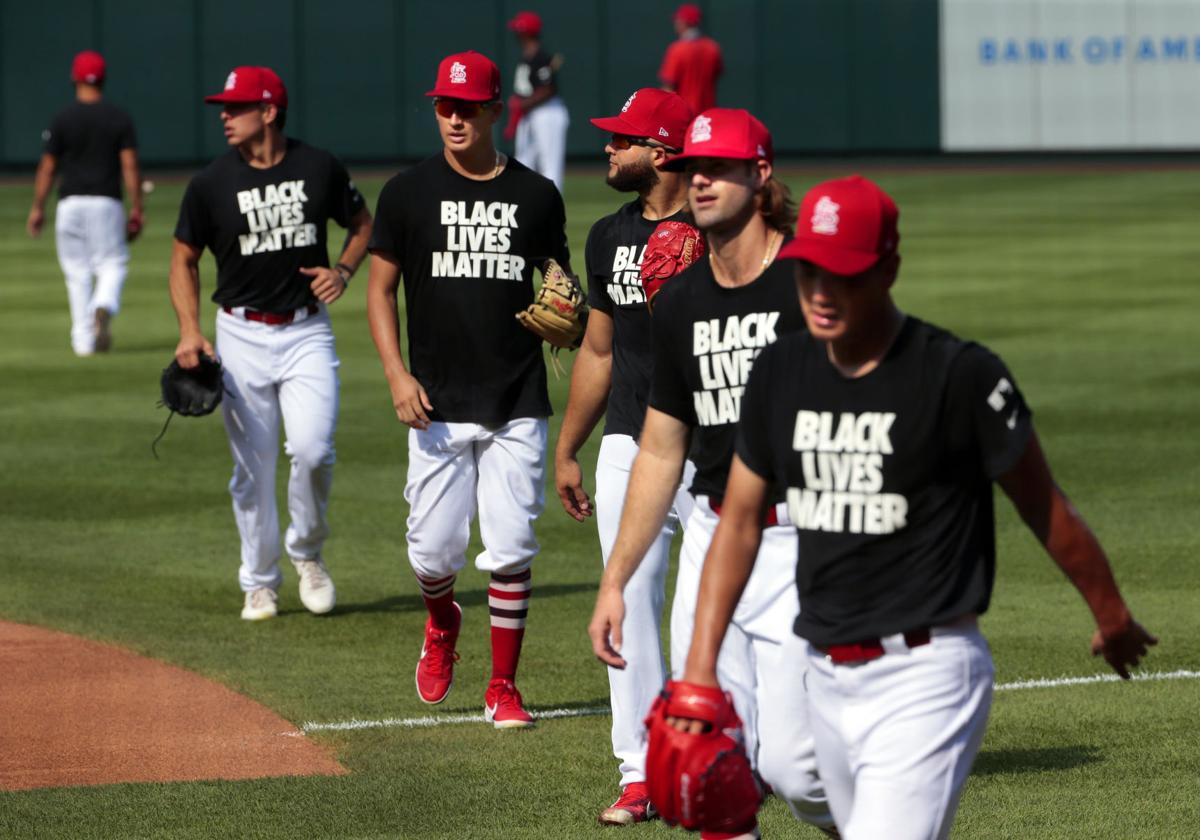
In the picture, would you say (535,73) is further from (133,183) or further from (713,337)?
(713,337)

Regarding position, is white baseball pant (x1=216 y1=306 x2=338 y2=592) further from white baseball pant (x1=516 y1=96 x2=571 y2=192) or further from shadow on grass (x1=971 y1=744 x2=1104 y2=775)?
white baseball pant (x1=516 y1=96 x2=571 y2=192)

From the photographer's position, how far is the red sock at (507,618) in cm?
779

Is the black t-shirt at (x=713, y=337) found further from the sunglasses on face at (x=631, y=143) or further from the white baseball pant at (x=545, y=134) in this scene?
the white baseball pant at (x=545, y=134)

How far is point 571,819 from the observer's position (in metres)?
6.45

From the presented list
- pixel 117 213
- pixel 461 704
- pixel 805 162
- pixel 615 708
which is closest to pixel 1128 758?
pixel 615 708

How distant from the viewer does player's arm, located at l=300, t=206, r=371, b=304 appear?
936cm

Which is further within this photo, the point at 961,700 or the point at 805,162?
the point at 805,162

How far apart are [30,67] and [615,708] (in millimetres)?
37859

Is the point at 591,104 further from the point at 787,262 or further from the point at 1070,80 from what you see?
the point at 787,262

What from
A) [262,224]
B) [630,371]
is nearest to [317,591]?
[262,224]

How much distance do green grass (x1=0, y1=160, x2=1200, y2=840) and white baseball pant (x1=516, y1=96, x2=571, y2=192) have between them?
8.66 meters

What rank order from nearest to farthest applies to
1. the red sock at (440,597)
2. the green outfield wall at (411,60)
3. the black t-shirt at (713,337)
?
1. the black t-shirt at (713,337)
2. the red sock at (440,597)
3. the green outfield wall at (411,60)

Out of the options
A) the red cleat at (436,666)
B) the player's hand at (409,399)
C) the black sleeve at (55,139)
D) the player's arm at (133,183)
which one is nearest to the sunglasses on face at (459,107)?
the player's hand at (409,399)

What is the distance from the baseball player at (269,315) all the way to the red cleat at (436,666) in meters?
1.73
